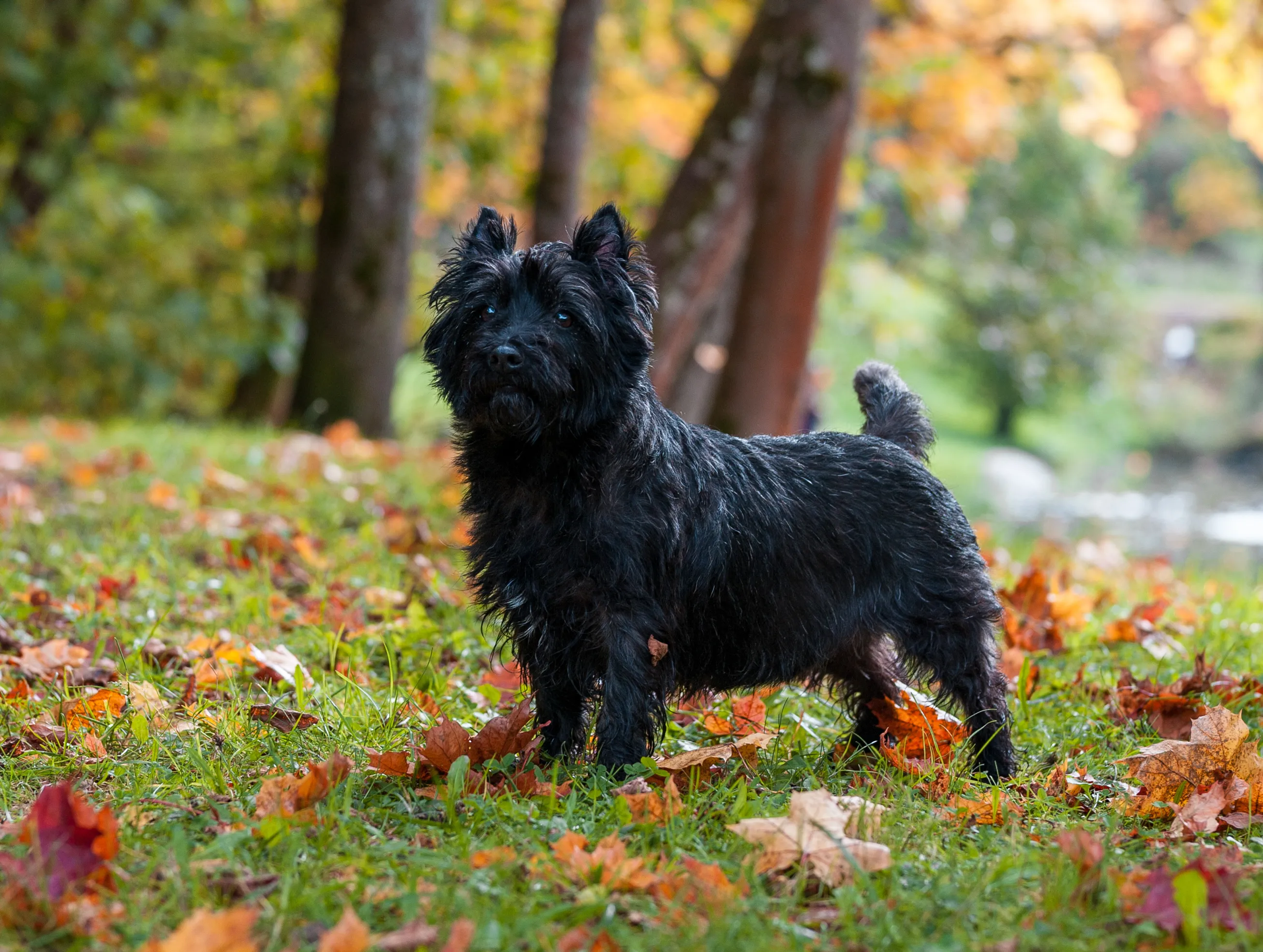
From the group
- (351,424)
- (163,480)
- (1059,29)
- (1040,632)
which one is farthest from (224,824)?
(1059,29)

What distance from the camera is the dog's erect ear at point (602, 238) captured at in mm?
3625

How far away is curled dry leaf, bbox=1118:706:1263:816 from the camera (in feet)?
Result: 11.4

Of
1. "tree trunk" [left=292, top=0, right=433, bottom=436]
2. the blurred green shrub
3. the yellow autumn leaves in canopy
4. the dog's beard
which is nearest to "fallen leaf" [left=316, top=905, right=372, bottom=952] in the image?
the dog's beard

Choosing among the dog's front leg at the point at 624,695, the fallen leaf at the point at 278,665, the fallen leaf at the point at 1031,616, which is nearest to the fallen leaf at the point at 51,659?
the fallen leaf at the point at 278,665

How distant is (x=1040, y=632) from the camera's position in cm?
538

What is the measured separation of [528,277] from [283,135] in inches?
492

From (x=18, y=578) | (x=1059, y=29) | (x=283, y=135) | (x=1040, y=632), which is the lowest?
(x=18, y=578)

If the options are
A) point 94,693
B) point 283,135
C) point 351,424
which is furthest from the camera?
point 283,135

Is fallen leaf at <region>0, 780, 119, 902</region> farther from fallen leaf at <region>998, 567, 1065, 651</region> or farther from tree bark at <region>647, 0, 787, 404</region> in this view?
tree bark at <region>647, 0, 787, 404</region>

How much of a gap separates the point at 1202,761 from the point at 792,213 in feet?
21.4

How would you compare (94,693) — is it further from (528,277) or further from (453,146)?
(453,146)

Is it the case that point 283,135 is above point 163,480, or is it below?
above

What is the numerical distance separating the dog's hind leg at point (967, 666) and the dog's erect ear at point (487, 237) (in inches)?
71.3

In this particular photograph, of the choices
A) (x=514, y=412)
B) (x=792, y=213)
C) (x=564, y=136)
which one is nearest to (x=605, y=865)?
(x=514, y=412)
